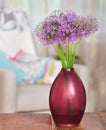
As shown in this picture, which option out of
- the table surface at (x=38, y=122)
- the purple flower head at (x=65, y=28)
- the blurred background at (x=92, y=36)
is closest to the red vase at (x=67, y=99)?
the table surface at (x=38, y=122)

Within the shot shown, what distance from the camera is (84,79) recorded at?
2332mm

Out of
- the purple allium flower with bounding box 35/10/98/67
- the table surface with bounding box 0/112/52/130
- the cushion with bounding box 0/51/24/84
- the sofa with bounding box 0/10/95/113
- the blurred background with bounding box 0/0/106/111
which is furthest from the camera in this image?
the blurred background with bounding box 0/0/106/111

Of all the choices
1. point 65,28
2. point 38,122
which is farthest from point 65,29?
point 38,122

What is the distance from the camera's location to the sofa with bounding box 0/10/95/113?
208 cm

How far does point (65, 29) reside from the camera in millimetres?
1323

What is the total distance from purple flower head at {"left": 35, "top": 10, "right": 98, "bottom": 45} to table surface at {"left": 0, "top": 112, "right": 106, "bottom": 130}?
0.35 meters

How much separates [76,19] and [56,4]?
6.09 feet

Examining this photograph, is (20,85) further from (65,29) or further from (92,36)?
(65,29)

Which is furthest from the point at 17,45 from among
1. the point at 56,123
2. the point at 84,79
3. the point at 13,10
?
the point at 56,123

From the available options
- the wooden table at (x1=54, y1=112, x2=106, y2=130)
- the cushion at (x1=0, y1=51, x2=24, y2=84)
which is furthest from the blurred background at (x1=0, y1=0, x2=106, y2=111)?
the wooden table at (x1=54, y1=112, x2=106, y2=130)

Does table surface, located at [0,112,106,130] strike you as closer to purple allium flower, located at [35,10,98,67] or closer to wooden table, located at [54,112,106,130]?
wooden table, located at [54,112,106,130]

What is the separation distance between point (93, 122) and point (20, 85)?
1055 mm

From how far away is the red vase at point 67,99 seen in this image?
55.5 inches

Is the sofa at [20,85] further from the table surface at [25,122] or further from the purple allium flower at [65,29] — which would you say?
the purple allium flower at [65,29]
